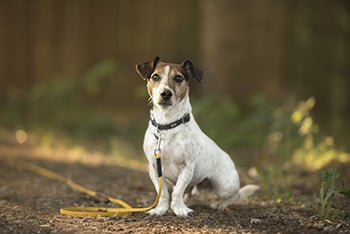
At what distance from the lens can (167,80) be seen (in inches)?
197

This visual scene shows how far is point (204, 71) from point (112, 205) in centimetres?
658

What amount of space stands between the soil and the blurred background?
1222 millimetres

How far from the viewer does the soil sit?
179 inches

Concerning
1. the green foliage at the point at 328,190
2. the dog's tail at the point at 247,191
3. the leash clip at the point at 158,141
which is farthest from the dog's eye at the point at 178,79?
the green foliage at the point at 328,190

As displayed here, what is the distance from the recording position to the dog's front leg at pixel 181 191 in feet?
16.3

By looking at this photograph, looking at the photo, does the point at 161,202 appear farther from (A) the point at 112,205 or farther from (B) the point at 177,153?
(A) the point at 112,205

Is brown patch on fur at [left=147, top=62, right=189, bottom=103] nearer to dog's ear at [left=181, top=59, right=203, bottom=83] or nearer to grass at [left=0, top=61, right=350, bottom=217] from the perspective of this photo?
dog's ear at [left=181, top=59, right=203, bottom=83]

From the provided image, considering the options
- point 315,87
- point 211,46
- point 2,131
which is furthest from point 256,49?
point 2,131

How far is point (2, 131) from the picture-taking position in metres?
11.0

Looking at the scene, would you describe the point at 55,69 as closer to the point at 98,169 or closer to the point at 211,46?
the point at 211,46

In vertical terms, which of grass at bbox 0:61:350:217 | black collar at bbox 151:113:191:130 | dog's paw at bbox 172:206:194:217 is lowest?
dog's paw at bbox 172:206:194:217

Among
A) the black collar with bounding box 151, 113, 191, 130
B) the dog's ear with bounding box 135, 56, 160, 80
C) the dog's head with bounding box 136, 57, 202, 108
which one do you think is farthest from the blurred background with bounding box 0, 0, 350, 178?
the dog's ear with bounding box 135, 56, 160, 80

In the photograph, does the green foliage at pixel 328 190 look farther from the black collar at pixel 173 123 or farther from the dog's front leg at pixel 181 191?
the black collar at pixel 173 123

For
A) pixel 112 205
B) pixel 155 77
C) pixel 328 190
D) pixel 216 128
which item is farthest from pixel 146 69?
pixel 216 128
